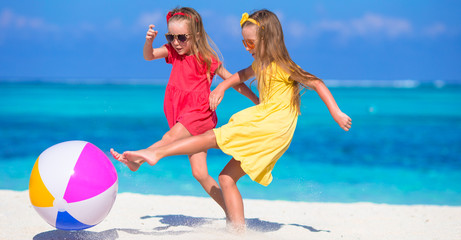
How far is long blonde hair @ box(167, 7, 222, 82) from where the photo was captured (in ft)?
14.6

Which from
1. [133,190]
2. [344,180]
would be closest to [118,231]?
[133,190]

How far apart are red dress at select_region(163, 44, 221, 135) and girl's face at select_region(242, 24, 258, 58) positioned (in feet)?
1.71

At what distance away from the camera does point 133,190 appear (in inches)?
324

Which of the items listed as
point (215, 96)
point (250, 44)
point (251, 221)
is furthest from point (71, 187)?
point (251, 221)

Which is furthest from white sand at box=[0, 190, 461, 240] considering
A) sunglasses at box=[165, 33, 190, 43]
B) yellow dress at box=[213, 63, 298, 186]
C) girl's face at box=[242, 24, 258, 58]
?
sunglasses at box=[165, 33, 190, 43]

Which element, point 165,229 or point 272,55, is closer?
point 272,55

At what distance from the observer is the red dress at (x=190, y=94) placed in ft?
14.5

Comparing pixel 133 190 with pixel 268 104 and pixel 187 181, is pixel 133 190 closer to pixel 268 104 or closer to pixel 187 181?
pixel 187 181

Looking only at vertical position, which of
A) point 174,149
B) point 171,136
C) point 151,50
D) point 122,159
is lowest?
point 122,159

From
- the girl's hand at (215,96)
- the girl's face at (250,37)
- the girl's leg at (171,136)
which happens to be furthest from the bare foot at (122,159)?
the girl's face at (250,37)

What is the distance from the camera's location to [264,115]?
3.99 meters

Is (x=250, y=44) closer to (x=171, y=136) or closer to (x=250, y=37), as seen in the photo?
(x=250, y=37)

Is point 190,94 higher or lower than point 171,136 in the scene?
higher

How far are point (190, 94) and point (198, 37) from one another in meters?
0.54
